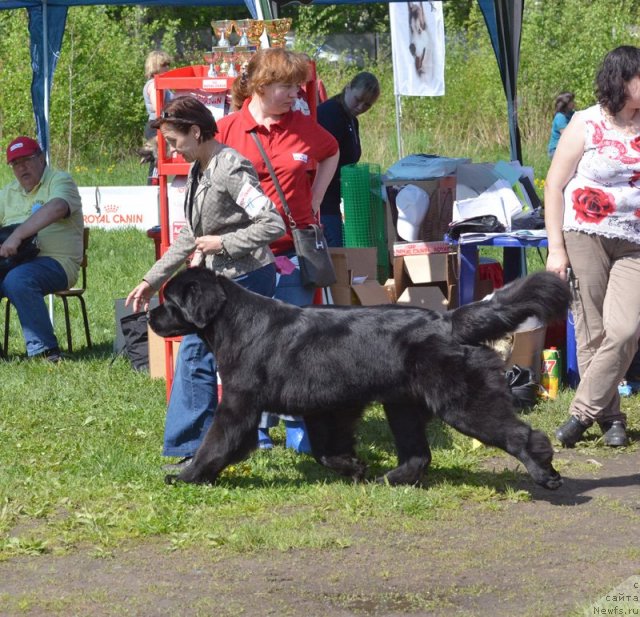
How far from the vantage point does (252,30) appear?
635 centimetres

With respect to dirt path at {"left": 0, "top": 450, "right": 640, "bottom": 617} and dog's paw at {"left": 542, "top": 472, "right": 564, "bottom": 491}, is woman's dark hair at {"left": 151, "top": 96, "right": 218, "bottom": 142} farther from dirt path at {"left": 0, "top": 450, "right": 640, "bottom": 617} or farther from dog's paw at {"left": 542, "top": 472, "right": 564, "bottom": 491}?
dog's paw at {"left": 542, "top": 472, "right": 564, "bottom": 491}

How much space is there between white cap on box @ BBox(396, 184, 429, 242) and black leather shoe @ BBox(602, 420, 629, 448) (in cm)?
285

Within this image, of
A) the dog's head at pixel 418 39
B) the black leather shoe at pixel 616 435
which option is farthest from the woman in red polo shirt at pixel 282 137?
the dog's head at pixel 418 39

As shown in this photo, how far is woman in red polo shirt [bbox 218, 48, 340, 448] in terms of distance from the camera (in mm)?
5387

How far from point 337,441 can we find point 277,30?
2443 mm

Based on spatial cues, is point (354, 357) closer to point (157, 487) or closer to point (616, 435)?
point (157, 487)

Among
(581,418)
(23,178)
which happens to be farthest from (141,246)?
(581,418)

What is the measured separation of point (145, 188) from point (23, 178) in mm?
5923

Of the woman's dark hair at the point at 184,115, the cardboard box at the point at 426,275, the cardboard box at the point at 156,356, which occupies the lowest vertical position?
the cardboard box at the point at 156,356

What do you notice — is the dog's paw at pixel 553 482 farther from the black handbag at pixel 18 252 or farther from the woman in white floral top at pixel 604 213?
the black handbag at pixel 18 252

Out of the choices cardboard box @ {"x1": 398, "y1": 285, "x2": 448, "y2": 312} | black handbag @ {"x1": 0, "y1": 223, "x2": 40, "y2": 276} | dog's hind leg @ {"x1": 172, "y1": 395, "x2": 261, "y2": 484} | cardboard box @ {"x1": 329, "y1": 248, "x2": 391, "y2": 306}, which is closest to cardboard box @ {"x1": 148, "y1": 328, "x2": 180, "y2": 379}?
Answer: cardboard box @ {"x1": 329, "y1": 248, "x2": 391, "y2": 306}

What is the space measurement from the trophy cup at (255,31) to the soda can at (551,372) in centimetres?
262

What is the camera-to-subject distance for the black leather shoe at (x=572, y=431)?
5941mm

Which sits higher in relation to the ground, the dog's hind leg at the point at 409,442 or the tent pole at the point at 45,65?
the tent pole at the point at 45,65
